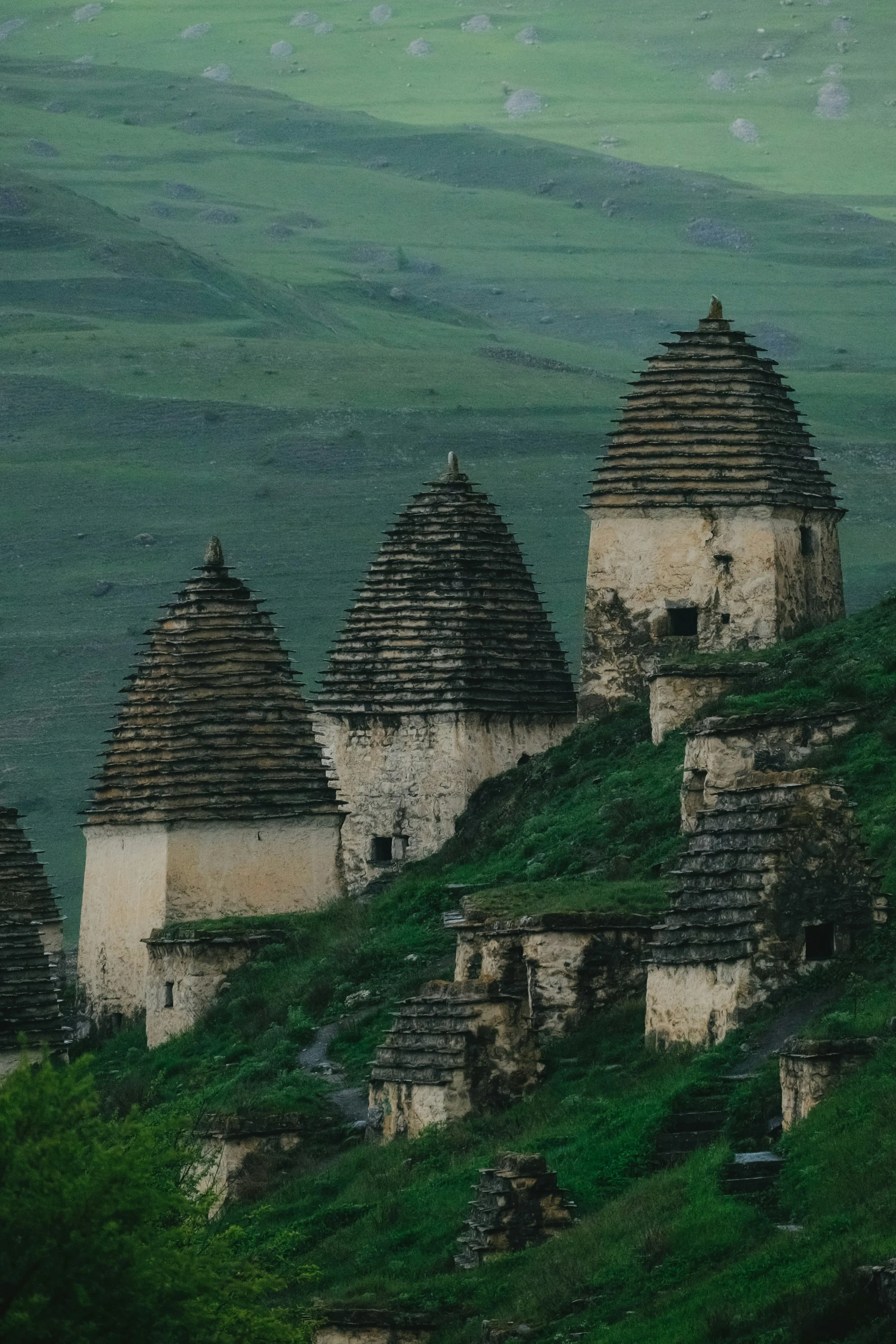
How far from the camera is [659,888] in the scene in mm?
44688

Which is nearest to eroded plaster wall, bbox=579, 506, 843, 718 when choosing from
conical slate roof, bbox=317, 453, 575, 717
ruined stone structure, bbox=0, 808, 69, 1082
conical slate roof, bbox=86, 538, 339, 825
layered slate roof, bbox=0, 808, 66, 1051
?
conical slate roof, bbox=317, 453, 575, 717

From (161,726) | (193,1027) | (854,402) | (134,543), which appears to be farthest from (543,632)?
(854,402)

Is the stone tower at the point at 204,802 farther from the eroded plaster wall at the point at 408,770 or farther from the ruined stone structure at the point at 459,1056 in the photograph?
the ruined stone structure at the point at 459,1056

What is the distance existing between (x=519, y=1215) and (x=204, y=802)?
2503 cm

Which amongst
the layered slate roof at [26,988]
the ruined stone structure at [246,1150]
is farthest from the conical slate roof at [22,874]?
the ruined stone structure at [246,1150]

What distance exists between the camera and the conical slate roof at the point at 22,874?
64312 millimetres

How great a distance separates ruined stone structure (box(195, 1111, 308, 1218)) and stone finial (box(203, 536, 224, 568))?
1913 cm

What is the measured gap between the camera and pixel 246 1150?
1742 inches

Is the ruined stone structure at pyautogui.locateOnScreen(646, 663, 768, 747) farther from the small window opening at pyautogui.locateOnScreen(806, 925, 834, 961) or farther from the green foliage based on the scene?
the green foliage

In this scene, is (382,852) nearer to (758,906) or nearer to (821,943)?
(821,943)

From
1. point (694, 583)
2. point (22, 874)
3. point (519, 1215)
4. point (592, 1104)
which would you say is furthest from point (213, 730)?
point (519, 1215)

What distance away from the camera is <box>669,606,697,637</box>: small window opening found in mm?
61781

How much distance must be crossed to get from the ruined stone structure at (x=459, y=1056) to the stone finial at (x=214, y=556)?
21129 mm

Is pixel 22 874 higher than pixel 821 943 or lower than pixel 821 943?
higher
